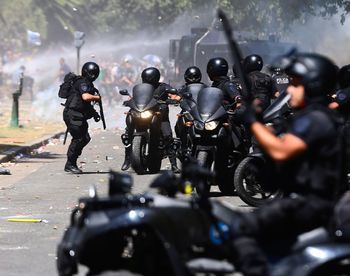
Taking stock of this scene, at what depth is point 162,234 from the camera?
5.76m

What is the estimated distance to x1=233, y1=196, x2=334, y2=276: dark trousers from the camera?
565 centimetres

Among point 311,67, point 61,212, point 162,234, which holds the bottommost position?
point 61,212

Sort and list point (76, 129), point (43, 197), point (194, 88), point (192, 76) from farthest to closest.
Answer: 1. point (76, 129)
2. point (192, 76)
3. point (194, 88)
4. point (43, 197)

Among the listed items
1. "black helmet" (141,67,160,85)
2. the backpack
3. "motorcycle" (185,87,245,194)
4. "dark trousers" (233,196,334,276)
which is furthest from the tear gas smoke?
"dark trousers" (233,196,334,276)

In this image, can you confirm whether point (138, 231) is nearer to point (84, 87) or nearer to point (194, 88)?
point (194, 88)

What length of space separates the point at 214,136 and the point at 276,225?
7.60 m

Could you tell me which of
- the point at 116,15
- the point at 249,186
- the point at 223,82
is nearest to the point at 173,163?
the point at 223,82

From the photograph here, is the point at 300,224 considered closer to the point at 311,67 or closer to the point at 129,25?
the point at 311,67

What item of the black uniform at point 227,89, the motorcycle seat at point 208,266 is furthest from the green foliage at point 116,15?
the motorcycle seat at point 208,266

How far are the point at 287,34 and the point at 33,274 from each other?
4707cm

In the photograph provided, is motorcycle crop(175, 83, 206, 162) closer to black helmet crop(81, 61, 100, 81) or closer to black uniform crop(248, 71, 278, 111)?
black uniform crop(248, 71, 278, 111)

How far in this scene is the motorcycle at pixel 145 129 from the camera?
1688 centimetres

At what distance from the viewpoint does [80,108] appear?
17266 millimetres

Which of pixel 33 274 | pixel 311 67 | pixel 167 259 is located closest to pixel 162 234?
pixel 167 259
